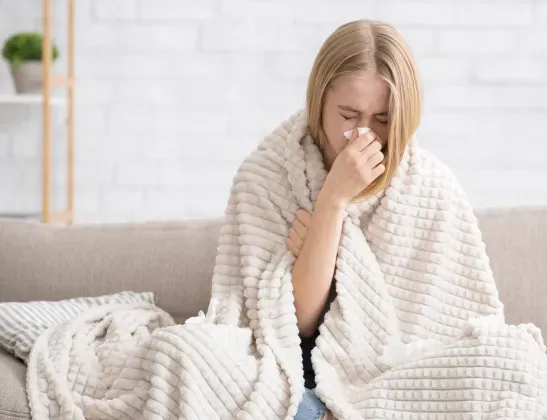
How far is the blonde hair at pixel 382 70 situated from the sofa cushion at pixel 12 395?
722 millimetres

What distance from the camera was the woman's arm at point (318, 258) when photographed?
5.31ft

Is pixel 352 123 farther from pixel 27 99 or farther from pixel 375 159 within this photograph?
pixel 27 99

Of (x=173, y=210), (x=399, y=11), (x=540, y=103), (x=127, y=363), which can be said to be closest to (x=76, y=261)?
(x=127, y=363)

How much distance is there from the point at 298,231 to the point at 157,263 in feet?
1.34

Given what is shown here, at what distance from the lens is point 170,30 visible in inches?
112

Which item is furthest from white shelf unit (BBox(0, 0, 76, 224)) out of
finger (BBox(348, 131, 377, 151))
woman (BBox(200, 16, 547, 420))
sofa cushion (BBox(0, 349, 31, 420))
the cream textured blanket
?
finger (BBox(348, 131, 377, 151))

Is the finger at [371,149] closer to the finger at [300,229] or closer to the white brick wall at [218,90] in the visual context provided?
the finger at [300,229]

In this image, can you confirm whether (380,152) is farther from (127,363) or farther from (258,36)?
(258,36)

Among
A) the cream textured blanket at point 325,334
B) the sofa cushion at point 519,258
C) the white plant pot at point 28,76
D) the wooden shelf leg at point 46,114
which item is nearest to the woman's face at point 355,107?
the cream textured blanket at point 325,334

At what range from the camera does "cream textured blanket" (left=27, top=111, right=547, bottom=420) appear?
1.39 meters

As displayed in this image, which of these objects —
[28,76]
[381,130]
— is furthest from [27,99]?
[381,130]

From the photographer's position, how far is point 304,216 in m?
1.70

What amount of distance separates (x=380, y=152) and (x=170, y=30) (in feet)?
4.66

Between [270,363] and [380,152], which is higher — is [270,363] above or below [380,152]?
below
